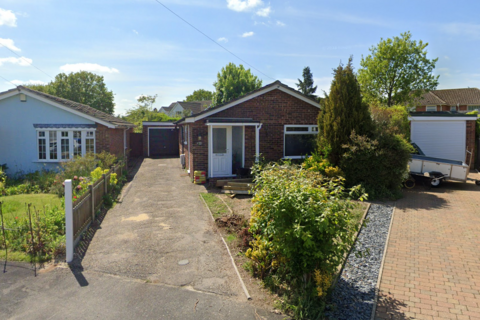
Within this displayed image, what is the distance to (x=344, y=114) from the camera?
13039mm

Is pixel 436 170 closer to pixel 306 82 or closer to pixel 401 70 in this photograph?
pixel 401 70

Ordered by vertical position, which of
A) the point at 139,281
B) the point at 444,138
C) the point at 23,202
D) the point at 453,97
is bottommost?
the point at 139,281

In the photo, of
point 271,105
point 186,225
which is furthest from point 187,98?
point 186,225

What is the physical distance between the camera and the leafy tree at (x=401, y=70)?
29.0 meters

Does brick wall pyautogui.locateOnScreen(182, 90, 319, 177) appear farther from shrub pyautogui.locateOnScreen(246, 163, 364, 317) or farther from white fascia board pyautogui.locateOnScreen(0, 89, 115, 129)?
shrub pyautogui.locateOnScreen(246, 163, 364, 317)

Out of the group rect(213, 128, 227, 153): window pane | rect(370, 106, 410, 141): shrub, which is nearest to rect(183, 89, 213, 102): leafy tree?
rect(370, 106, 410, 141): shrub

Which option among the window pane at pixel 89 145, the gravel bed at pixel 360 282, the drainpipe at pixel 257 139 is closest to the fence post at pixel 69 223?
the gravel bed at pixel 360 282

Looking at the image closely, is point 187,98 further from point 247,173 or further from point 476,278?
point 476,278

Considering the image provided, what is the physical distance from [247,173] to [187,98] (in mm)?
82151

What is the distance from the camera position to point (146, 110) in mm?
47188

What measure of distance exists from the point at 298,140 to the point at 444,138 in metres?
9.22

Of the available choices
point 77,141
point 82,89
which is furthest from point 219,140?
point 82,89

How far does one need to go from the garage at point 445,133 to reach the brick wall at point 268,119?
7.67 m

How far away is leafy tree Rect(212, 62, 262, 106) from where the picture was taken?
40.3 meters
